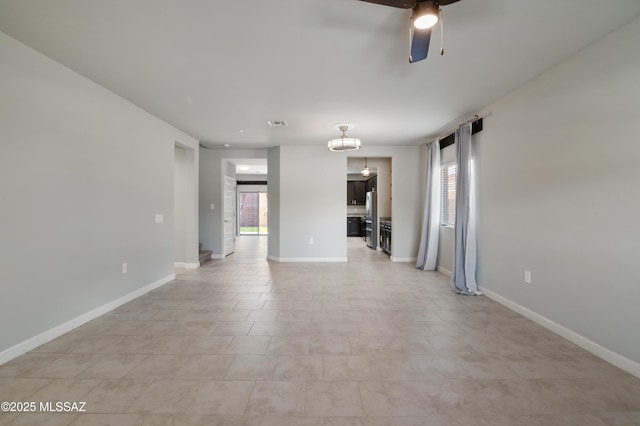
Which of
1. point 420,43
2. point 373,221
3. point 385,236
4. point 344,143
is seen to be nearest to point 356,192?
point 373,221

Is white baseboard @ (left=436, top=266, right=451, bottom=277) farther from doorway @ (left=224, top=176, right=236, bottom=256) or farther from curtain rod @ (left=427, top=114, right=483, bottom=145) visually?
doorway @ (left=224, top=176, right=236, bottom=256)

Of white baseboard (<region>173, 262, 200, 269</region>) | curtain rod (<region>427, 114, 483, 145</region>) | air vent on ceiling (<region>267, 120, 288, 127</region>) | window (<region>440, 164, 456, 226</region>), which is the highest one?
air vent on ceiling (<region>267, 120, 288, 127</region>)

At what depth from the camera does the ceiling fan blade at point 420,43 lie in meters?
1.83

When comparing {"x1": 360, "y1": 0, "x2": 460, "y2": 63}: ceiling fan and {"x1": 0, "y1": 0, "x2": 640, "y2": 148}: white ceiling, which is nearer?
{"x1": 360, "y1": 0, "x2": 460, "y2": 63}: ceiling fan

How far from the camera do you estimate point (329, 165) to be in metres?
6.29

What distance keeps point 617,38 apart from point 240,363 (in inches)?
157

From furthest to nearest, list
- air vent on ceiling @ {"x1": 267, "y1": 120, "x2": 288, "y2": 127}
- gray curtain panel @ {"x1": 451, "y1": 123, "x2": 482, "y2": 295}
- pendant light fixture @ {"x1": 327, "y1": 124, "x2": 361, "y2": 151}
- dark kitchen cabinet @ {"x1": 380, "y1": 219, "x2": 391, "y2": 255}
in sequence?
1. dark kitchen cabinet @ {"x1": 380, "y1": 219, "x2": 391, "y2": 255}
2. pendant light fixture @ {"x1": 327, "y1": 124, "x2": 361, "y2": 151}
3. air vent on ceiling @ {"x1": 267, "y1": 120, "x2": 288, "y2": 127}
4. gray curtain panel @ {"x1": 451, "y1": 123, "x2": 482, "y2": 295}

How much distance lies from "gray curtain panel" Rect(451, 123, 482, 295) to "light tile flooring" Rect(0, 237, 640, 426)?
1.63 feet

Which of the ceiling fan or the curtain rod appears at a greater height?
the curtain rod

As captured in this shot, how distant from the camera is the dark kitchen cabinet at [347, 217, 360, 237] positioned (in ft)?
36.7

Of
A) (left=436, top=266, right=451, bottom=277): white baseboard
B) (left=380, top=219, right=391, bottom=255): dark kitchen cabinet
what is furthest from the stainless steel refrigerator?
(left=436, top=266, right=451, bottom=277): white baseboard

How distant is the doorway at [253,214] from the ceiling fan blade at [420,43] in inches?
435

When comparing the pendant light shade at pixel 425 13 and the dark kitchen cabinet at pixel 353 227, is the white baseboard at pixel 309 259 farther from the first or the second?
the pendant light shade at pixel 425 13

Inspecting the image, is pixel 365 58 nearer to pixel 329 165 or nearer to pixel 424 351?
pixel 424 351
